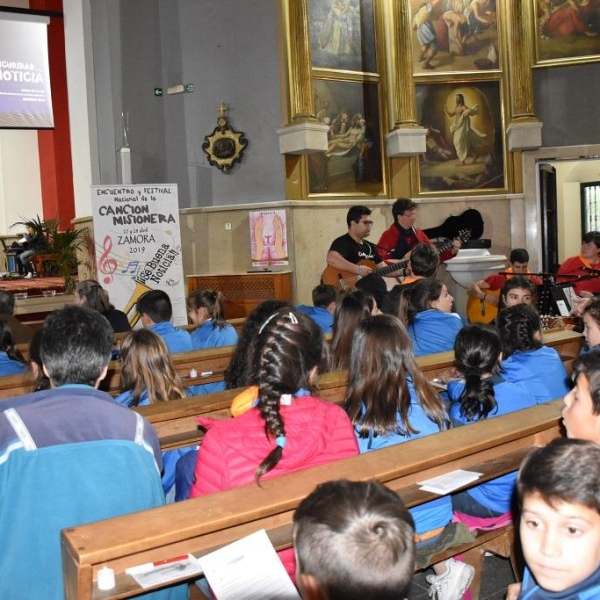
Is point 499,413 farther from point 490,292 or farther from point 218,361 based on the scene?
point 490,292

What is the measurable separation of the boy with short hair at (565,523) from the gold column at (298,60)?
29.7ft

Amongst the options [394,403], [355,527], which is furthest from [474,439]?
[355,527]

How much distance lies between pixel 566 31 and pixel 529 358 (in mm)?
9344

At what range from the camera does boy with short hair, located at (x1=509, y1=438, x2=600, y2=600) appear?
5.28ft

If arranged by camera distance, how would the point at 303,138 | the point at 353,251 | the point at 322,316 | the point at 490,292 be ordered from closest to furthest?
the point at 322,316 < the point at 353,251 < the point at 490,292 < the point at 303,138

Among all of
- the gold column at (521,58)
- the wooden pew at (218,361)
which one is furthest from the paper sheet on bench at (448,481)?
the gold column at (521,58)

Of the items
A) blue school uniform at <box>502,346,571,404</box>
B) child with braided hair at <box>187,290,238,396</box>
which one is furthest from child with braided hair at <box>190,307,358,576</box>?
child with braided hair at <box>187,290,238,396</box>

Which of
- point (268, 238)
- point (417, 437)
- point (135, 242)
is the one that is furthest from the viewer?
point (268, 238)

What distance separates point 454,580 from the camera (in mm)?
2879

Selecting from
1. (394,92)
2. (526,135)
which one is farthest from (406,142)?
(526,135)

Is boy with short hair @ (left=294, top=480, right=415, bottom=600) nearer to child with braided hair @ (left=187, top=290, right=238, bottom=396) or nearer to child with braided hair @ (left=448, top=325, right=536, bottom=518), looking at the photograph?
child with braided hair @ (left=448, top=325, right=536, bottom=518)

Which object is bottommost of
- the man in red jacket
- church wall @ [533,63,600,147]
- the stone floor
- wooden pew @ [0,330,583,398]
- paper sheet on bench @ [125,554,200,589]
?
the stone floor

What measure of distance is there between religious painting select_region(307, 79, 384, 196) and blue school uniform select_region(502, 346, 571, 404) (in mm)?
7067

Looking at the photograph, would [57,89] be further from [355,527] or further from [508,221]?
[355,527]
